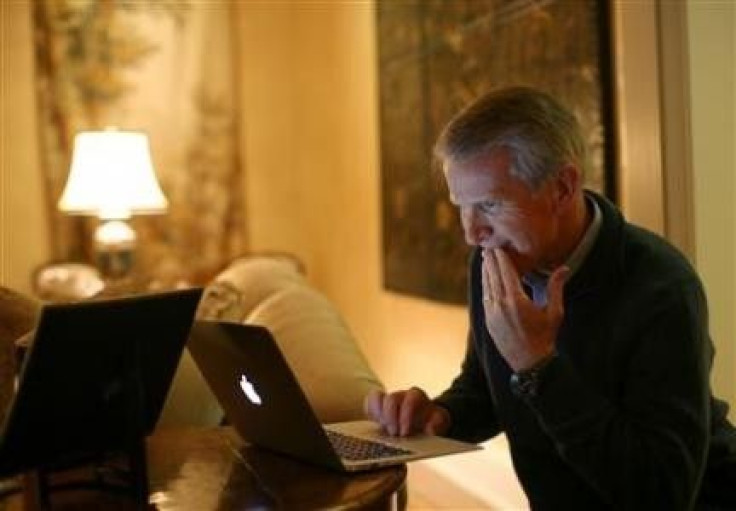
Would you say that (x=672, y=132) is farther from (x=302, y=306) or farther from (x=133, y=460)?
(x=133, y=460)

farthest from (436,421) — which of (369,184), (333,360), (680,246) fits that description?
(369,184)

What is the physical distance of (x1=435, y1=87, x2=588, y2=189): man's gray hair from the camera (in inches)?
47.7

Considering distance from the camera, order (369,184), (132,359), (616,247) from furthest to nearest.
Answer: (369,184), (616,247), (132,359)

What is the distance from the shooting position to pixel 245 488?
118 cm

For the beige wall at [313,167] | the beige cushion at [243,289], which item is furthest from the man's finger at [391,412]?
the beige wall at [313,167]

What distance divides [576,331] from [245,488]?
1.61ft

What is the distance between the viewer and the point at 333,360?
215 cm

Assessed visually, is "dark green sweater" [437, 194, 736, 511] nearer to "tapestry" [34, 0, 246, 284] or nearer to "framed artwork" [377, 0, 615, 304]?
"framed artwork" [377, 0, 615, 304]

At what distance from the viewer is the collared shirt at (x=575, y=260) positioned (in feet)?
4.17

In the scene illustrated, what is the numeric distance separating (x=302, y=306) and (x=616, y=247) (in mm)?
1231

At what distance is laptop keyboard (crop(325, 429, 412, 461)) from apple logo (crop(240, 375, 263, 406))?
126 millimetres

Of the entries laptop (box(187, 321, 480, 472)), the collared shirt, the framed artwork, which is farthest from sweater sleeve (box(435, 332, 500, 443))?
the framed artwork

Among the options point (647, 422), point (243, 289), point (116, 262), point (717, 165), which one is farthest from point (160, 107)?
point (647, 422)

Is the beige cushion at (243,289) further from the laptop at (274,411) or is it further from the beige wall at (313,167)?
the beige wall at (313,167)
